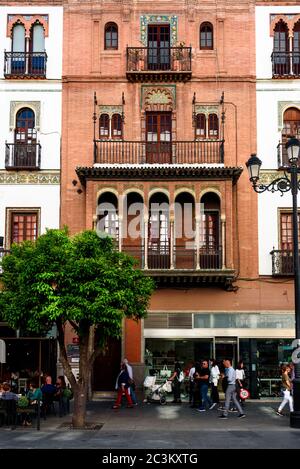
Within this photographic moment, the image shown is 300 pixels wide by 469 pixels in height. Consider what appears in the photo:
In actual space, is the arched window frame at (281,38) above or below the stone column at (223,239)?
above

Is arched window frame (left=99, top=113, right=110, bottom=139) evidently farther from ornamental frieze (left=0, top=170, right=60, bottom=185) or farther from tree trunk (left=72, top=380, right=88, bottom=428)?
tree trunk (left=72, top=380, right=88, bottom=428)

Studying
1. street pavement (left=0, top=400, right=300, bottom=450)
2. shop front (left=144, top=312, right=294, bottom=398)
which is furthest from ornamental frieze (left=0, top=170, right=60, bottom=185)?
street pavement (left=0, top=400, right=300, bottom=450)

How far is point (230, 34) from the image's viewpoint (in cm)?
2911

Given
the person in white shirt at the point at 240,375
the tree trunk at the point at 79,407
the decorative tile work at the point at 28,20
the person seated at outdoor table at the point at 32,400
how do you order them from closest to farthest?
the tree trunk at the point at 79,407 → the person seated at outdoor table at the point at 32,400 → the person in white shirt at the point at 240,375 → the decorative tile work at the point at 28,20

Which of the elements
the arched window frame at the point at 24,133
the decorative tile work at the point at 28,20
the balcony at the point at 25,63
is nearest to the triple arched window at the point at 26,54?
the balcony at the point at 25,63

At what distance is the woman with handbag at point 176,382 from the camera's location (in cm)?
2481

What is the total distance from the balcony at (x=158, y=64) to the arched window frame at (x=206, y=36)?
2.70 ft

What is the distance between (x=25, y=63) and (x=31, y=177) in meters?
4.61

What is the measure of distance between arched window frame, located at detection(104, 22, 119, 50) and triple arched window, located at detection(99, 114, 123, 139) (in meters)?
2.89

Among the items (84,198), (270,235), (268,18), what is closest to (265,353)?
(270,235)

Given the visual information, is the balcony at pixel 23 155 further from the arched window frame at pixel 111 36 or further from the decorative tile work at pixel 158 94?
the arched window frame at pixel 111 36

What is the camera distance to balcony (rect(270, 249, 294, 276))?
27.3 meters

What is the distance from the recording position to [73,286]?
1941 cm

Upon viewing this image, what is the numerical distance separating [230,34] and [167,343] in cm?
1230
